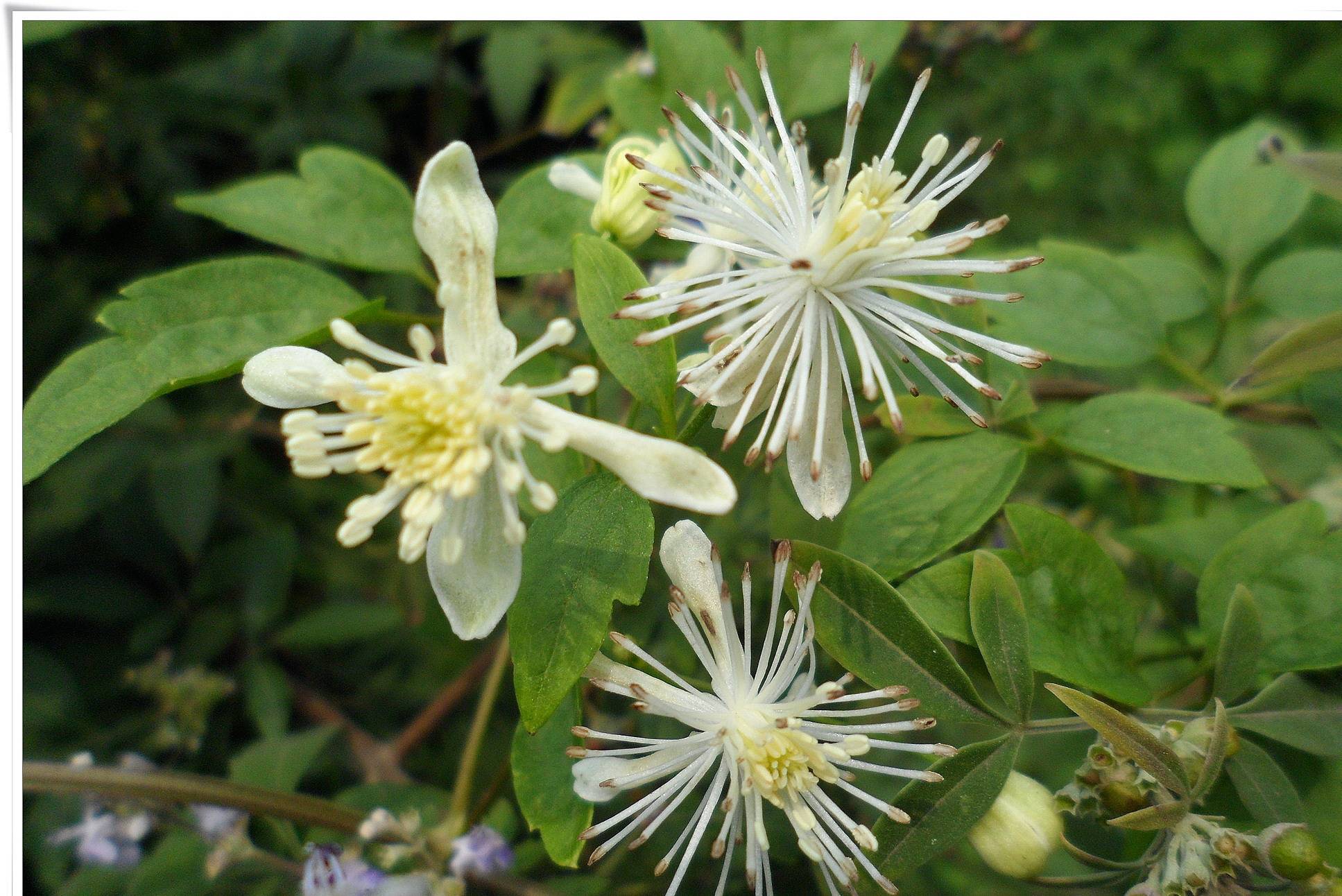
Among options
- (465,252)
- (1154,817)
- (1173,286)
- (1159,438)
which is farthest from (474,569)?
(1173,286)

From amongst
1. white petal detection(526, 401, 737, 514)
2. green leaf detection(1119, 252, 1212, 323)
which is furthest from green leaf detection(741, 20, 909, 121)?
white petal detection(526, 401, 737, 514)

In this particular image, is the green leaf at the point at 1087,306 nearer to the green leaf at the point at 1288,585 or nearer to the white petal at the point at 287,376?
the green leaf at the point at 1288,585

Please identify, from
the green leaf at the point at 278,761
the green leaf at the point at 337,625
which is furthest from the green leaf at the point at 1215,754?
the green leaf at the point at 337,625

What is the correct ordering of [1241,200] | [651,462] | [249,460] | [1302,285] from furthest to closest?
[249,460]
[1241,200]
[1302,285]
[651,462]

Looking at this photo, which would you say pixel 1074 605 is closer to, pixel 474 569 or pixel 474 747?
pixel 474 569

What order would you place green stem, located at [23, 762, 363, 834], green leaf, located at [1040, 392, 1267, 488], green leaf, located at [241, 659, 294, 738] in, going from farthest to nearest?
green leaf, located at [241, 659, 294, 738] < green stem, located at [23, 762, 363, 834] < green leaf, located at [1040, 392, 1267, 488]

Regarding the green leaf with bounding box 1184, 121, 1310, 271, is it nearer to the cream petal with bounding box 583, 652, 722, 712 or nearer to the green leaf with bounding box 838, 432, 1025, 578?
the green leaf with bounding box 838, 432, 1025, 578
